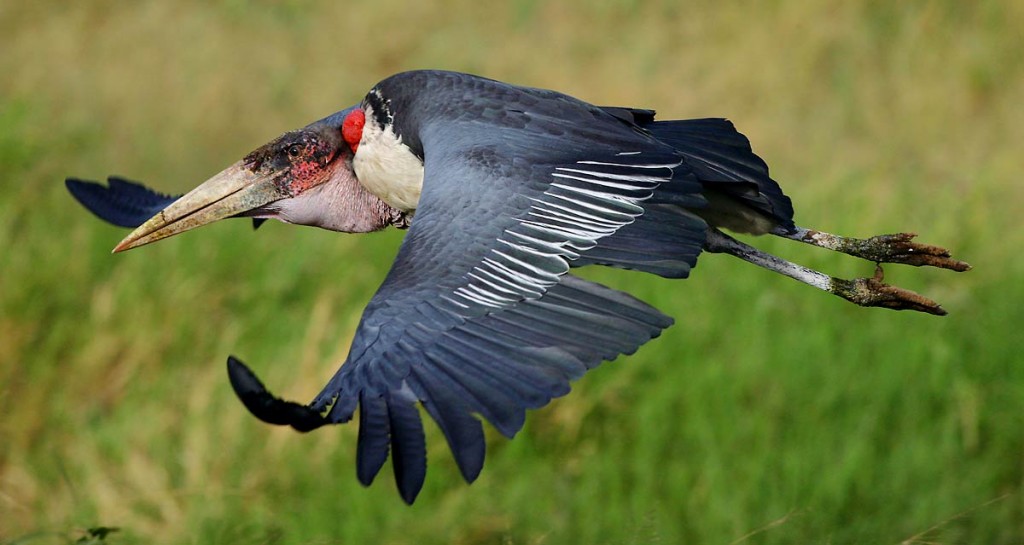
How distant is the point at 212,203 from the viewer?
4.61m

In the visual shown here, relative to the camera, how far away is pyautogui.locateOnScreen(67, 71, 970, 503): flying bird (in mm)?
3338

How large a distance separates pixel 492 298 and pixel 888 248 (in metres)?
1.51

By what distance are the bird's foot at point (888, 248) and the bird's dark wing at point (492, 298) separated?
690 mm

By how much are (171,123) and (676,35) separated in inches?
118

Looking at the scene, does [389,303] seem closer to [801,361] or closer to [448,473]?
[448,473]

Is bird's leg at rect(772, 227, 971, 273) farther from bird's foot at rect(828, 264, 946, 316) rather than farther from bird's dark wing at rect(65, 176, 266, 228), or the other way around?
bird's dark wing at rect(65, 176, 266, 228)

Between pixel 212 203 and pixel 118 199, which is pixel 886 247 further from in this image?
pixel 118 199

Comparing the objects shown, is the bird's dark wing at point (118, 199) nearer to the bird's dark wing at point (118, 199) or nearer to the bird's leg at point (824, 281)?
the bird's dark wing at point (118, 199)

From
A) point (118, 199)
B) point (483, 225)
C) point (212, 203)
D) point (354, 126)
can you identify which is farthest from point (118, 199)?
point (483, 225)

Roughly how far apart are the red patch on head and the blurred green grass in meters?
1.18

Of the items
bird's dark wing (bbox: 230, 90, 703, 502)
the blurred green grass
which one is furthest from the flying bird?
the blurred green grass

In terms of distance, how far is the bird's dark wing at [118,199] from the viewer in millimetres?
4820

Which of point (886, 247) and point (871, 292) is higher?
point (886, 247)

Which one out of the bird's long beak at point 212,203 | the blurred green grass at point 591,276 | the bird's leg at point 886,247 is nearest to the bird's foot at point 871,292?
the bird's leg at point 886,247
